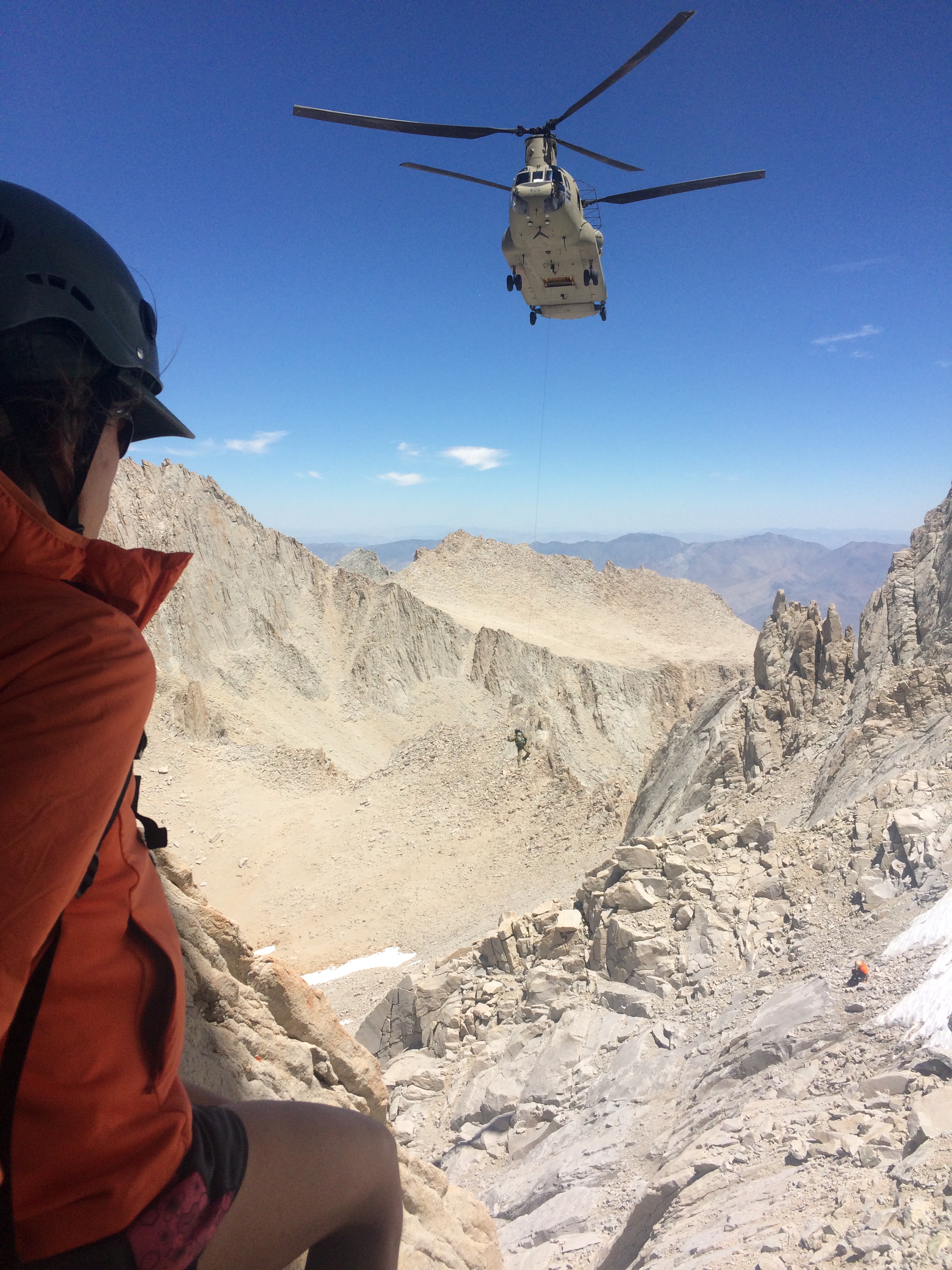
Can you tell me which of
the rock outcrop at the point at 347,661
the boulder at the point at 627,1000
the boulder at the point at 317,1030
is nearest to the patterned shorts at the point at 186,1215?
the boulder at the point at 317,1030

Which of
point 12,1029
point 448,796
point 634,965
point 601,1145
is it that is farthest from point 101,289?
point 448,796

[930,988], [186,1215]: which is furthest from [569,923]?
[186,1215]

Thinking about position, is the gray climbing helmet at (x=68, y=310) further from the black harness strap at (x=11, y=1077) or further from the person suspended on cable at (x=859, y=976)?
the person suspended on cable at (x=859, y=976)

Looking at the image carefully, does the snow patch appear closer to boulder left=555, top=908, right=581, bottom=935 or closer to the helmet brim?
boulder left=555, top=908, right=581, bottom=935

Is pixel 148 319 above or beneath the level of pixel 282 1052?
above

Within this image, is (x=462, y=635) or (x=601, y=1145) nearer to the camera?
(x=601, y=1145)

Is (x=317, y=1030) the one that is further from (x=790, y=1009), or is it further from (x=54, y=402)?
(x=54, y=402)

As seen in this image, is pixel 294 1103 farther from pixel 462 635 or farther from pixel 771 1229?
pixel 462 635
